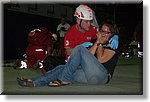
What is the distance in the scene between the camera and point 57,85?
3084 mm

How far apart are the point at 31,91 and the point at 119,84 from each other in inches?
28.7

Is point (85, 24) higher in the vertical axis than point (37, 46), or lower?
higher

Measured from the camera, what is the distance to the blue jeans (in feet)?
10.0

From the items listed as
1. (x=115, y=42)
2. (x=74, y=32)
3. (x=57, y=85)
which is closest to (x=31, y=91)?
(x=57, y=85)

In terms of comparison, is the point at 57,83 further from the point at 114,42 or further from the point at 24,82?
the point at 114,42

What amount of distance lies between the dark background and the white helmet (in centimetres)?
4

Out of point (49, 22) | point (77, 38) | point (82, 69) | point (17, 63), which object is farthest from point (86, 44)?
point (17, 63)

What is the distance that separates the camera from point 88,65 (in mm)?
3057

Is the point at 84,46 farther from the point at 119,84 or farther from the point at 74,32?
the point at 119,84

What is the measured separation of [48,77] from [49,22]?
1.51 ft

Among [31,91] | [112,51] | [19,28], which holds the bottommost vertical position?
[31,91]

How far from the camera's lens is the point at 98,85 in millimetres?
3051

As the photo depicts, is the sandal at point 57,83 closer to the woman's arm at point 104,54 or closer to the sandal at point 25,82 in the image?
the sandal at point 25,82

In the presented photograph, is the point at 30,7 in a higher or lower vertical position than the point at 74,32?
higher
